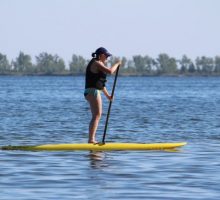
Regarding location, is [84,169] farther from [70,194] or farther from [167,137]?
[167,137]

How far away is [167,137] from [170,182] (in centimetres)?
883

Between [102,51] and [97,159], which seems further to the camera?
[102,51]

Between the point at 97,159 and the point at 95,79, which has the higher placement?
the point at 95,79

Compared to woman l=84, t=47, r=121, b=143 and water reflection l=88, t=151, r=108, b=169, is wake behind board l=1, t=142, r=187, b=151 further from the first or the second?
woman l=84, t=47, r=121, b=143

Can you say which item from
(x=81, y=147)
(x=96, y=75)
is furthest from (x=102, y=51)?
(x=81, y=147)

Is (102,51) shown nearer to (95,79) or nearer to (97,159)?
(95,79)

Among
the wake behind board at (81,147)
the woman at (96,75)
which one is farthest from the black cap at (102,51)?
the wake behind board at (81,147)

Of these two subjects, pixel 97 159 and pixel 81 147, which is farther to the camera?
pixel 81 147

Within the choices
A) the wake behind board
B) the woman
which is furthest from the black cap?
the wake behind board

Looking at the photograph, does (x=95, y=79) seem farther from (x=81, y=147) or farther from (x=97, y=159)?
(x=97, y=159)

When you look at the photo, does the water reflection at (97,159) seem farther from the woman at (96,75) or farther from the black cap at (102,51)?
the black cap at (102,51)

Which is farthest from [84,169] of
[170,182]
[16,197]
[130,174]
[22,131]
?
[22,131]

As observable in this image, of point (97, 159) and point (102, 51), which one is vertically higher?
point (102, 51)

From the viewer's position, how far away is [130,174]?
13.5 metres
